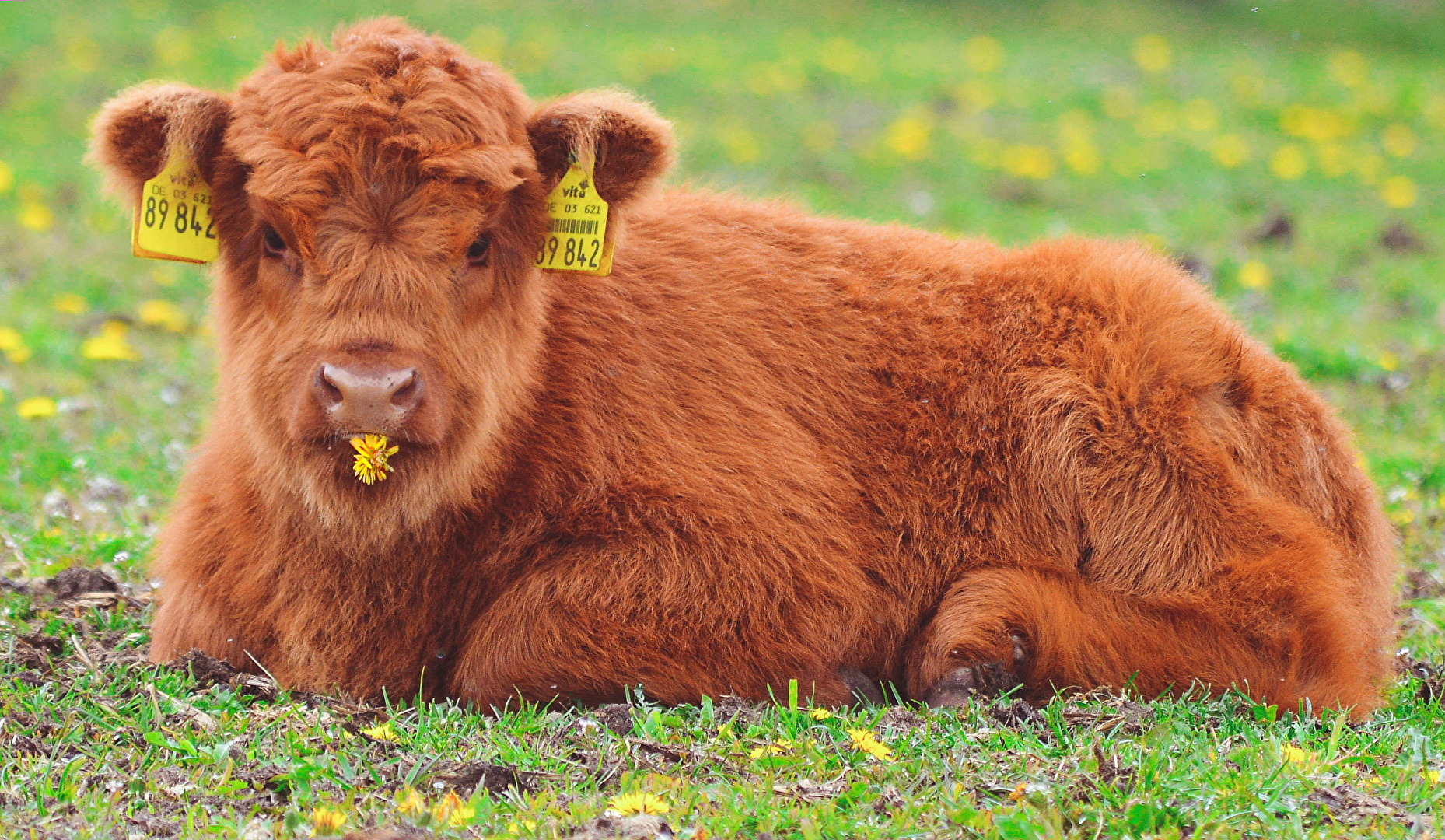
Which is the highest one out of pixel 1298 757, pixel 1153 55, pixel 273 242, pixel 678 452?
pixel 1153 55

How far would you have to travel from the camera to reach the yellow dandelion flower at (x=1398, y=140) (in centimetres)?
1491

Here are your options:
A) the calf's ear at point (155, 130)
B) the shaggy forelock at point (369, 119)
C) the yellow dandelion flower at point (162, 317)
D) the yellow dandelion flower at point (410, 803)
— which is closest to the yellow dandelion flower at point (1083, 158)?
the yellow dandelion flower at point (162, 317)

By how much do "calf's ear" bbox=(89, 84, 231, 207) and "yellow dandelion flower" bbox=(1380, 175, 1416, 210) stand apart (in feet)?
37.3

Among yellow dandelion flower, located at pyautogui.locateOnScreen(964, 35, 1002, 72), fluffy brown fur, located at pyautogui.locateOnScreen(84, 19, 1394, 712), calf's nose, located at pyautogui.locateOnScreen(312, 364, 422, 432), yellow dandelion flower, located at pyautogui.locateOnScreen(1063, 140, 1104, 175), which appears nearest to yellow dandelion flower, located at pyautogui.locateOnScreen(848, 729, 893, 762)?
fluffy brown fur, located at pyautogui.locateOnScreen(84, 19, 1394, 712)

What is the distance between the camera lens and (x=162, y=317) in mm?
9461

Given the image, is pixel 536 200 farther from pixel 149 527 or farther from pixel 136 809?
pixel 149 527

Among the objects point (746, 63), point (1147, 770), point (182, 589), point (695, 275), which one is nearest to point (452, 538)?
point (182, 589)

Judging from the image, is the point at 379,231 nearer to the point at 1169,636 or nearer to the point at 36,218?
the point at 1169,636

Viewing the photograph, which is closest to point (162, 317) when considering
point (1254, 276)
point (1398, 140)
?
point (1254, 276)

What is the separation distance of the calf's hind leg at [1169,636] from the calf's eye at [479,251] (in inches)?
75.7

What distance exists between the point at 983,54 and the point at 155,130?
16960mm

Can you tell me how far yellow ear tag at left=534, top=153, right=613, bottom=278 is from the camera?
4.73 metres

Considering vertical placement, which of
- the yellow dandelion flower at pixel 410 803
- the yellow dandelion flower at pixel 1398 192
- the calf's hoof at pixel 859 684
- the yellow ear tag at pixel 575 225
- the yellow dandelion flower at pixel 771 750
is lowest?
the yellow dandelion flower at pixel 410 803

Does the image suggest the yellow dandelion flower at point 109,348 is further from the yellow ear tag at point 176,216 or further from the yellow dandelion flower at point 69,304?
the yellow ear tag at point 176,216
